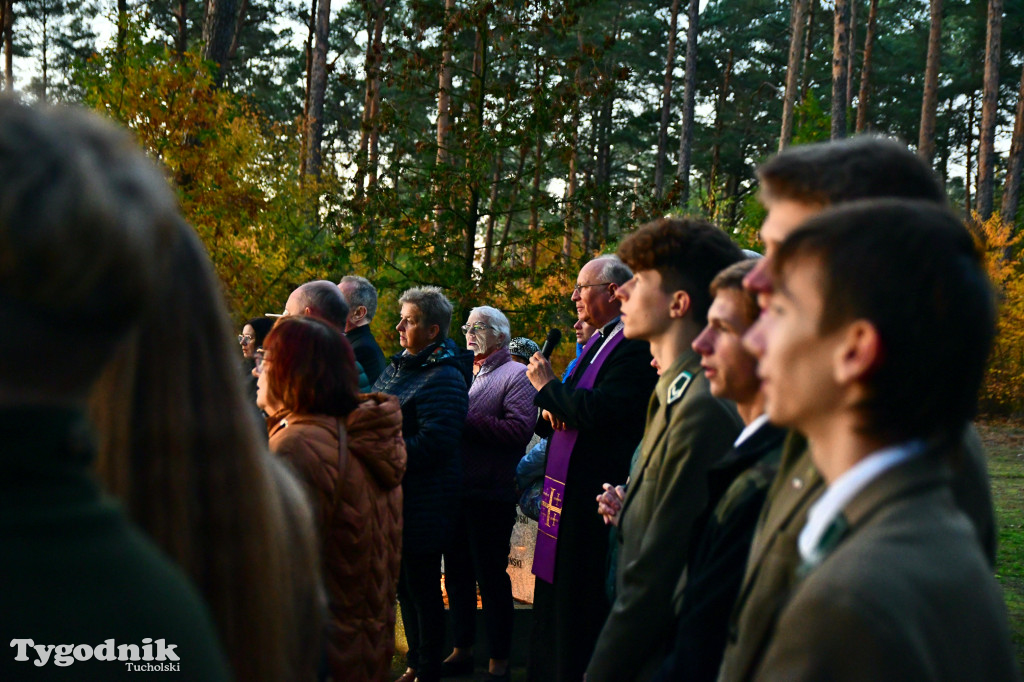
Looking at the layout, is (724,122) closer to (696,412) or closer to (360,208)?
(360,208)

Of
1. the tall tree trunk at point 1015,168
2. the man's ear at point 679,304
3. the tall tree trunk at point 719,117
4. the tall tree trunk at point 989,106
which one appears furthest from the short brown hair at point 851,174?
the tall tree trunk at point 719,117

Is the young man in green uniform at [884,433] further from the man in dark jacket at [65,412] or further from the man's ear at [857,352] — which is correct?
the man in dark jacket at [65,412]

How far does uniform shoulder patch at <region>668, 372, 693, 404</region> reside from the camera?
2.85 m

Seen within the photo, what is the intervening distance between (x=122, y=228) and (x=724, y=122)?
1378 inches

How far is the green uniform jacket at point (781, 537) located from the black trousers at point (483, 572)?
343 centimetres

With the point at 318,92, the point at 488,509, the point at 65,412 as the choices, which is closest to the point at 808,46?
the point at 318,92

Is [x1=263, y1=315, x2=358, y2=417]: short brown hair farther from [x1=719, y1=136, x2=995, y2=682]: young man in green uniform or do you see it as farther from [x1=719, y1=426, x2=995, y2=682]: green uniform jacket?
[x1=719, y1=426, x2=995, y2=682]: green uniform jacket

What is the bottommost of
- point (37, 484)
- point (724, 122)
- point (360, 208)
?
point (37, 484)

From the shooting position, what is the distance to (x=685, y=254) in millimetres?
3146

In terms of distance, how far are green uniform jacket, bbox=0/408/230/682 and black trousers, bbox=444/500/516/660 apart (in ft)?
14.0

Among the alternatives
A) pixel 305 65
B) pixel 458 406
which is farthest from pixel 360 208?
pixel 305 65

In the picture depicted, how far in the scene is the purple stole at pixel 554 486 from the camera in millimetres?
3959

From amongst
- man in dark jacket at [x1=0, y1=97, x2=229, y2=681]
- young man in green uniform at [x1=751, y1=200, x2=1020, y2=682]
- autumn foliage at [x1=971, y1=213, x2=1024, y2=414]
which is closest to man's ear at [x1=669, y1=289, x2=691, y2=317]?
young man in green uniform at [x1=751, y1=200, x2=1020, y2=682]

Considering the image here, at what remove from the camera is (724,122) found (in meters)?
34.1
